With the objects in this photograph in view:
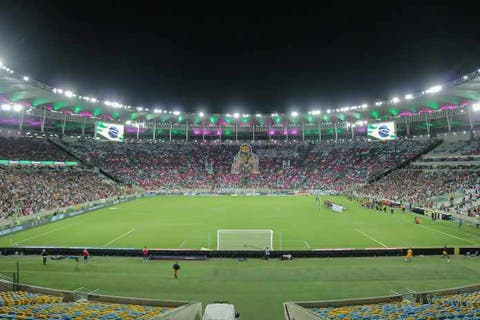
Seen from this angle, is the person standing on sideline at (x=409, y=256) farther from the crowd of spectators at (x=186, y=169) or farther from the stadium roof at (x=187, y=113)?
the stadium roof at (x=187, y=113)

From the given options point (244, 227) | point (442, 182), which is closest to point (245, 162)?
point (442, 182)

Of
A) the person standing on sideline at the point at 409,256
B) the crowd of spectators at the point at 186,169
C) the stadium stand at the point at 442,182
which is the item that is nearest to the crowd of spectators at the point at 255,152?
the crowd of spectators at the point at 186,169

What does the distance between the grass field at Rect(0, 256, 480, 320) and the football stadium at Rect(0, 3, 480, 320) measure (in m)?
0.13

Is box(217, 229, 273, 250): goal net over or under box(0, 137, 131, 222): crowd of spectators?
under

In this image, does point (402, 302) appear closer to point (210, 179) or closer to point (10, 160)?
point (10, 160)

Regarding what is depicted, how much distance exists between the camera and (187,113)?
8262 centimetres

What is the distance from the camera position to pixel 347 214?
4003cm

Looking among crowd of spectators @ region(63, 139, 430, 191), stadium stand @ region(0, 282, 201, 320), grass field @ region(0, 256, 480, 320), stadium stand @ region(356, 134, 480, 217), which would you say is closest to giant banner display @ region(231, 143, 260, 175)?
crowd of spectators @ region(63, 139, 430, 191)

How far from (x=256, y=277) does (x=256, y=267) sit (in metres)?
1.83

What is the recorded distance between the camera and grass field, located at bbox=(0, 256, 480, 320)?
1513cm

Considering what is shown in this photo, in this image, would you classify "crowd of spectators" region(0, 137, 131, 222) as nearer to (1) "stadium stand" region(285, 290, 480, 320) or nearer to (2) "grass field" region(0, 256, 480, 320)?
(2) "grass field" region(0, 256, 480, 320)

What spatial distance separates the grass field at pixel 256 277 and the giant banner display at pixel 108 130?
160 ft

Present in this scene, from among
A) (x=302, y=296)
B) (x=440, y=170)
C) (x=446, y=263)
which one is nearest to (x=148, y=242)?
(x=302, y=296)

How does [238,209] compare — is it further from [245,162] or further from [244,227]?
[245,162]
